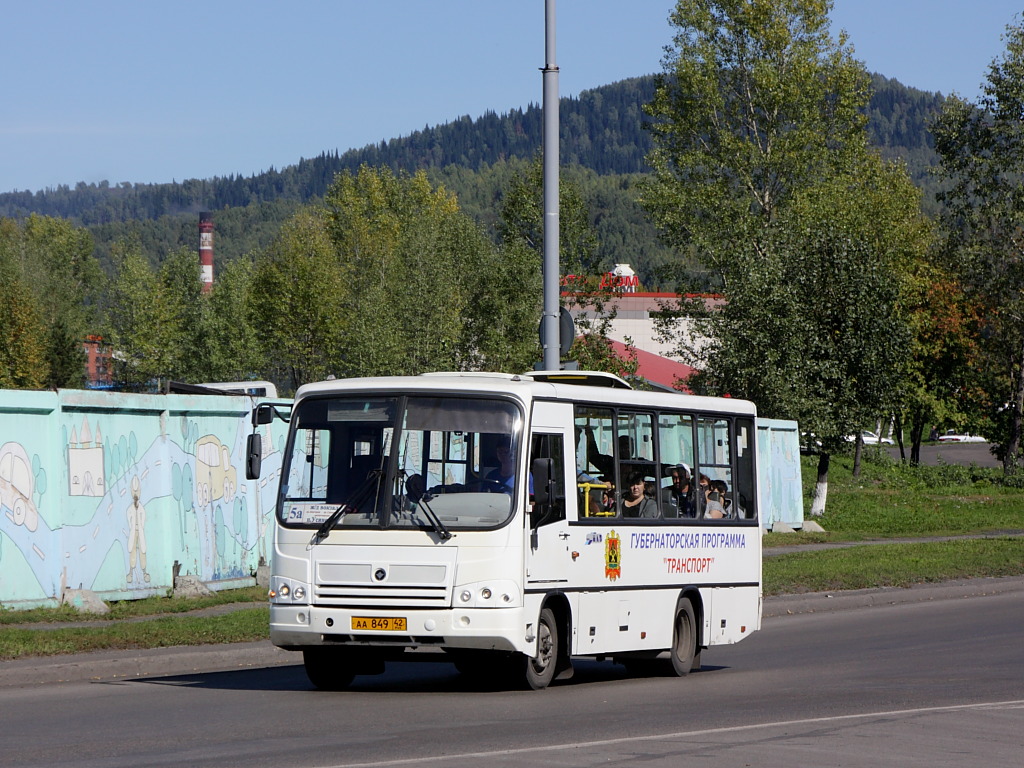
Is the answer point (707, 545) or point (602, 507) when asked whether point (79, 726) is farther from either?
point (707, 545)

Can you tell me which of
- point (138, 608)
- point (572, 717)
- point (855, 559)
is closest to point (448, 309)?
point (855, 559)

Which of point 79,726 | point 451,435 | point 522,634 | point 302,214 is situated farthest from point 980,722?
point 302,214

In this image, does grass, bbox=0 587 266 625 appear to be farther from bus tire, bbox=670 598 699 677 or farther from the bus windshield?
bus tire, bbox=670 598 699 677

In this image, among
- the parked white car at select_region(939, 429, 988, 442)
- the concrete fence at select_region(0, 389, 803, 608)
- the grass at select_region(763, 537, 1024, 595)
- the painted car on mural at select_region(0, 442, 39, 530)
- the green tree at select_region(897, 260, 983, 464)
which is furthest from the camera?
the parked white car at select_region(939, 429, 988, 442)

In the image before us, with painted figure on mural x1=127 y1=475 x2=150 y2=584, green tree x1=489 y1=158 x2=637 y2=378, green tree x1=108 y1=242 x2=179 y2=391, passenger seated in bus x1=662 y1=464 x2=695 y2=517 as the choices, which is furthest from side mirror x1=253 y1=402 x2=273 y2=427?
green tree x1=108 y1=242 x2=179 y2=391

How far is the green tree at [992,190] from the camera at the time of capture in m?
53.3

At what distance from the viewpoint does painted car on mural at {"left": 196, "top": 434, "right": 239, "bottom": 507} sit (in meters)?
19.8

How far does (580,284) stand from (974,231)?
1474cm

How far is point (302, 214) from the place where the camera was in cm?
11475

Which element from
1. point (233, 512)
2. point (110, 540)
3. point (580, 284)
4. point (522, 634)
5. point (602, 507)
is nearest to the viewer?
point (522, 634)

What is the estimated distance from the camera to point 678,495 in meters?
14.6

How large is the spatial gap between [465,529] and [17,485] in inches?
276

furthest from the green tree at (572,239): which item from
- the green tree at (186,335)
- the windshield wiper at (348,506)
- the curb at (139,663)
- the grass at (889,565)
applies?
the green tree at (186,335)

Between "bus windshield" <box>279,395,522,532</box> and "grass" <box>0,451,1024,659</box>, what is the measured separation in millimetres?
3391
